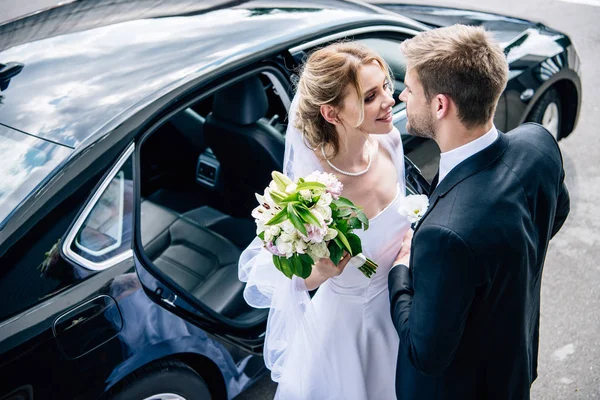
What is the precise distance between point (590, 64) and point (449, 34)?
4971mm

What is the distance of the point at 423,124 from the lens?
1799 millimetres

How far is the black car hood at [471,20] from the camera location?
395 cm

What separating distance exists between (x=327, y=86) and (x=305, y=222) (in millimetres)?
610

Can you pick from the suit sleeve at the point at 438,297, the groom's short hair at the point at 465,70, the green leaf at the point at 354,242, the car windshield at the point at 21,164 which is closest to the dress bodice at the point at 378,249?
the green leaf at the point at 354,242

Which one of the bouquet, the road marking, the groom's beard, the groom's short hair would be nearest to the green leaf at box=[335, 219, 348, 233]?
the bouquet

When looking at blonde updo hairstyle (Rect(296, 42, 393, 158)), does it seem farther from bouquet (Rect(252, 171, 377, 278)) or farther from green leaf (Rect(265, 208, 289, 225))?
green leaf (Rect(265, 208, 289, 225))

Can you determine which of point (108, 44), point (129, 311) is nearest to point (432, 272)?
point (129, 311)

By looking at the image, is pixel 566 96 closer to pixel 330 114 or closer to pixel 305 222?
pixel 330 114

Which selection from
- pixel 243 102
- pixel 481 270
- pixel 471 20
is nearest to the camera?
pixel 481 270

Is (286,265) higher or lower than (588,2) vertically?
higher

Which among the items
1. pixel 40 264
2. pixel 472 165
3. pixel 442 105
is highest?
pixel 442 105

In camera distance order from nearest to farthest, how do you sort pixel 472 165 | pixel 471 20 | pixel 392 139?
pixel 472 165, pixel 392 139, pixel 471 20

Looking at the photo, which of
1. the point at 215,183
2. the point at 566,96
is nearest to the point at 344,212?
the point at 215,183

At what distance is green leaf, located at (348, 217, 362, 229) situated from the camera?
193 centimetres
